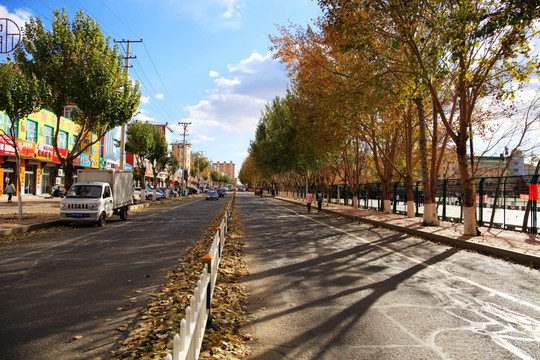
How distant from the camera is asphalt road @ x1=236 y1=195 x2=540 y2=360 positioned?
4.05 m

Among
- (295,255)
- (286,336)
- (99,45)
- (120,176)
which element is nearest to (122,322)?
(286,336)

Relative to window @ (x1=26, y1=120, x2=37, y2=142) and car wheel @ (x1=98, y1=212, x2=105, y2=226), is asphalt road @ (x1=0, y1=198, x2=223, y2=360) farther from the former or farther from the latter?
window @ (x1=26, y1=120, x2=37, y2=142)

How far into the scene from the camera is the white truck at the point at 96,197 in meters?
16.0

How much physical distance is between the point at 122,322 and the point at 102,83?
58.1ft

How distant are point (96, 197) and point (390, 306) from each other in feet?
48.0

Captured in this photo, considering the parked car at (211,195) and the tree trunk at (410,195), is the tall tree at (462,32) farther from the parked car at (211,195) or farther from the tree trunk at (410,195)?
the parked car at (211,195)

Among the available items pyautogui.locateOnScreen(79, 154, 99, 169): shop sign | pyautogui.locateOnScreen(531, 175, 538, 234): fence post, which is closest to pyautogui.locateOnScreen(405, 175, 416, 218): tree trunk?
pyautogui.locateOnScreen(531, 175, 538, 234): fence post

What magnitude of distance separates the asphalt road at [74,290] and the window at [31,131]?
2466 cm

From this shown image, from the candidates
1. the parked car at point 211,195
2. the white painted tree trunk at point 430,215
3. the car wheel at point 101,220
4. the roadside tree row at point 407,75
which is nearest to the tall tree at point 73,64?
the car wheel at point 101,220

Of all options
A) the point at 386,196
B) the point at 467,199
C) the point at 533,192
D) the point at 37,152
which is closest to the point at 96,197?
the point at 467,199

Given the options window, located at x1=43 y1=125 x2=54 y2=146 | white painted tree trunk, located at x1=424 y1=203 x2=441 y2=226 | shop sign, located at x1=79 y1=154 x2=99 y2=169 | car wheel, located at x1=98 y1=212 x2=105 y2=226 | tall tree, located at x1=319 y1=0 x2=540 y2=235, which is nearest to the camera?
tall tree, located at x1=319 y1=0 x2=540 y2=235

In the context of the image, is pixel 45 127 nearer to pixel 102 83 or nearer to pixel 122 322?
pixel 102 83

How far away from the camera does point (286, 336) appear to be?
4.39 m

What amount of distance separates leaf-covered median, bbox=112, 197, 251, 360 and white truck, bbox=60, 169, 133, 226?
10.1 m
